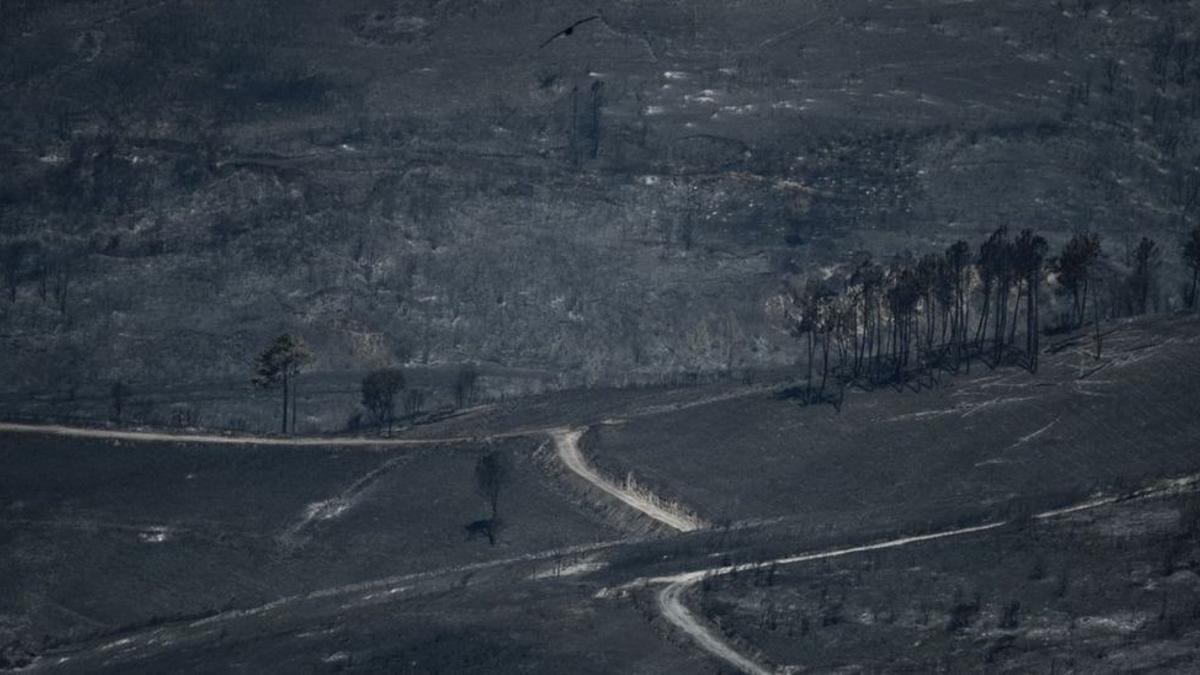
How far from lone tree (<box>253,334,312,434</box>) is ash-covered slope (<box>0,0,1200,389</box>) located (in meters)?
5.04

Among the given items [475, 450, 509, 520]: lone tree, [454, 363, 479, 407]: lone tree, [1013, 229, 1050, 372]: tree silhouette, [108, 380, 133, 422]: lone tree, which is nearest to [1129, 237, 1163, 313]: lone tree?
[1013, 229, 1050, 372]: tree silhouette

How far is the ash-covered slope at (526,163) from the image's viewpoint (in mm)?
125625

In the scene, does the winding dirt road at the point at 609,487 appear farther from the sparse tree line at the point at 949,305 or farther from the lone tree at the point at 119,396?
the lone tree at the point at 119,396

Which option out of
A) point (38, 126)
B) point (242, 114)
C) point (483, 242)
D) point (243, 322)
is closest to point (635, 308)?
point (483, 242)

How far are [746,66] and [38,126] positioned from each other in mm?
50086

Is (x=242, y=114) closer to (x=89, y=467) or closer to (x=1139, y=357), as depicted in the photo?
(x=89, y=467)

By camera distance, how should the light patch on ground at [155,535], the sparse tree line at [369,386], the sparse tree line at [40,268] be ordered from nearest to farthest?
the light patch on ground at [155,535] < the sparse tree line at [369,386] < the sparse tree line at [40,268]

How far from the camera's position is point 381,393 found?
361 feet

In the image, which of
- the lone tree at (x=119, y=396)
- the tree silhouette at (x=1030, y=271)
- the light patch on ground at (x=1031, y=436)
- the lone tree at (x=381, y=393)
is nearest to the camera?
the light patch on ground at (x=1031, y=436)

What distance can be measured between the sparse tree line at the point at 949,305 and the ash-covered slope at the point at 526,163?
6.31 metres

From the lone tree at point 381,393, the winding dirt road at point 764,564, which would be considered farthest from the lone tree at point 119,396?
the winding dirt road at point 764,564

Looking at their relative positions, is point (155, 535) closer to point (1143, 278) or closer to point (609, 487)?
point (609, 487)

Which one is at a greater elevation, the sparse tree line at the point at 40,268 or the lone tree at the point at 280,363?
the sparse tree line at the point at 40,268

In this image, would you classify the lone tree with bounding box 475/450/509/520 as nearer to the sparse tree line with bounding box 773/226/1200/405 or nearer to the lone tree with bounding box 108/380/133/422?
the sparse tree line with bounding box 773/226/1200/405
